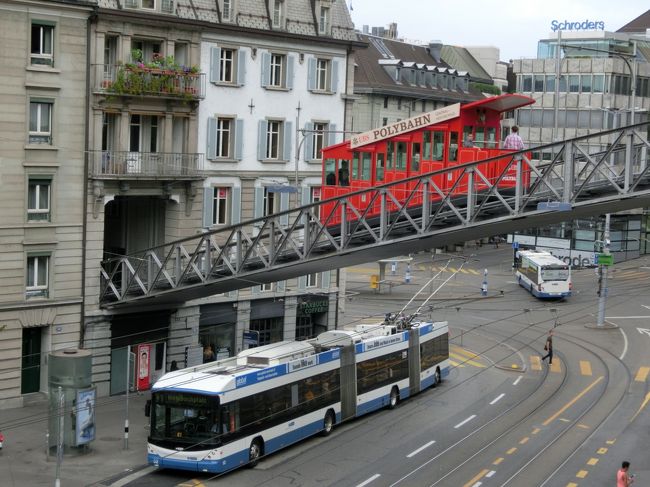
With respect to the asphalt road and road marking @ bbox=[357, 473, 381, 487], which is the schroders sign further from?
road marking @ bbox=[357, 473, 381, 487]

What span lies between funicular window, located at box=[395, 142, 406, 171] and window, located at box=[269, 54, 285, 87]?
43.2 feet

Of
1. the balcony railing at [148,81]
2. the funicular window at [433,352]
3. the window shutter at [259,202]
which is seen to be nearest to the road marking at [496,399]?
the funicular window at [433,352]

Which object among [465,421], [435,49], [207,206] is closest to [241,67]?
[207,206]

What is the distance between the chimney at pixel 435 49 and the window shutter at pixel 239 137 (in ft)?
233

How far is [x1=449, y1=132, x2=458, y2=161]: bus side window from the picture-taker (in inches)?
1531

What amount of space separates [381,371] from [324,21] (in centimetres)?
1843

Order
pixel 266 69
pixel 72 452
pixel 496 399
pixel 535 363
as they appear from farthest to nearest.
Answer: pixel 535 363
pixel 266 69
pixel 496 399
pixel 72 452

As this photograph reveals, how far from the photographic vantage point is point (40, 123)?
143 feet

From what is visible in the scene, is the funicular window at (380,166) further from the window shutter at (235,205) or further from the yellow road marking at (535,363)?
the yellow road marking at (535,363)

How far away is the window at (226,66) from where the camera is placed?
1993 inches

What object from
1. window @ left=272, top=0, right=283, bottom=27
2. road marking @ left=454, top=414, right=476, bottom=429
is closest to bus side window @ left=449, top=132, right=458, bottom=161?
road marking @ left=454, top=414, right=476, bottom=429

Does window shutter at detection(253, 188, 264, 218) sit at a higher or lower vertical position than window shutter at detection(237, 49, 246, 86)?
lower

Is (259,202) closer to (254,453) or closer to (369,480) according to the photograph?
(254,453)

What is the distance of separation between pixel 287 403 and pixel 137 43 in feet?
56.8
